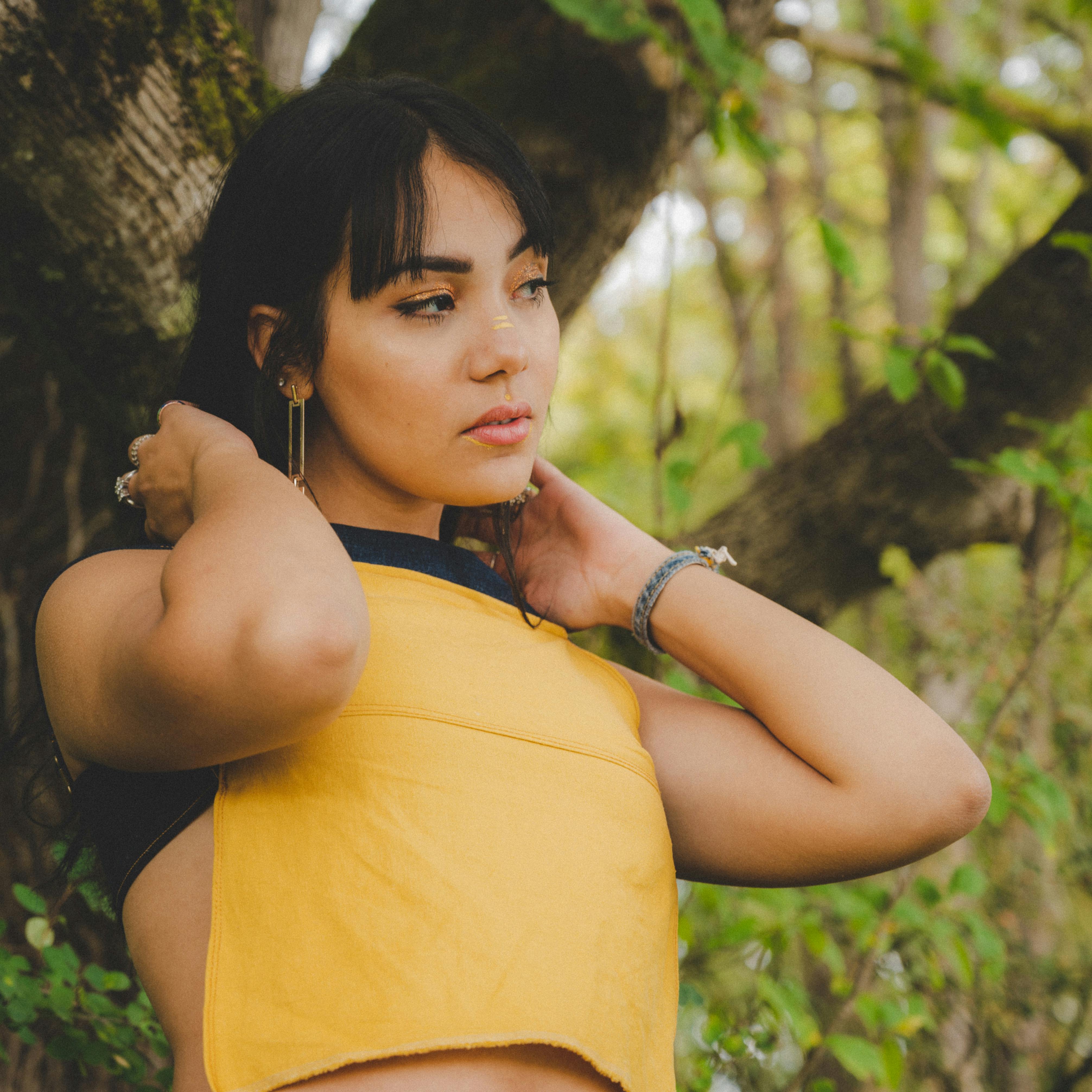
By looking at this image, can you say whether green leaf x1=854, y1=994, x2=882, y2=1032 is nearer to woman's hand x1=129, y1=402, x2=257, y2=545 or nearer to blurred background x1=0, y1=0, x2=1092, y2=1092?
blurred background x1=0, y1=0, x2=1092, y2=1092

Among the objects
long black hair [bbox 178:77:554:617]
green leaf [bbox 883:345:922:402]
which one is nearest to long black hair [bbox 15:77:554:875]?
long black hair [bbox 178:77:554:617]

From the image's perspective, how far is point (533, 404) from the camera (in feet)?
4.48

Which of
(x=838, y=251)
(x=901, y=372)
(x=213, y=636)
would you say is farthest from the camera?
(x=901, y=372)

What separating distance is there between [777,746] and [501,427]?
0.68m

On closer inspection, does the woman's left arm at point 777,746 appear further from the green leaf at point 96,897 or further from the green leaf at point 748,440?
the green leaf at point 96,897

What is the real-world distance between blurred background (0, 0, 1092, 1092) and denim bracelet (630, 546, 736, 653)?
34 centimetres

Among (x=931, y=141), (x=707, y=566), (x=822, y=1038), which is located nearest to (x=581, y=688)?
(x=707, y=566)

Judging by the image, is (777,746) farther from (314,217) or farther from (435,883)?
(314,217)

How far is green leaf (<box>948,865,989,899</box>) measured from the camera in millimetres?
2189

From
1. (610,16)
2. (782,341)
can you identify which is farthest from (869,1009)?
(782,341)

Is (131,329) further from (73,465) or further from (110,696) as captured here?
(110,696)

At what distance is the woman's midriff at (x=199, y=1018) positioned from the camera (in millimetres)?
1034

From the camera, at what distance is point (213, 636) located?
36.5 inches

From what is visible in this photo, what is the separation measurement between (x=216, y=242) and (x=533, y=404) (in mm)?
564
